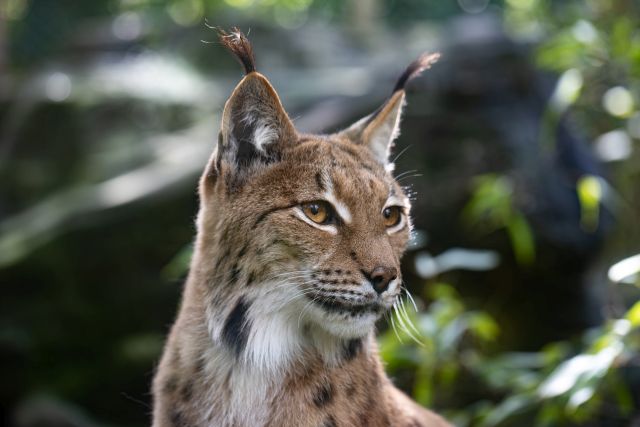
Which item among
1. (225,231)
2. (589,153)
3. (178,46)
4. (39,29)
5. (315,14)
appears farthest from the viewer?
(315,14)

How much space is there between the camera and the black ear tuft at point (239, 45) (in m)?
3.41

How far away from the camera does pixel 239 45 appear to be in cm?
347

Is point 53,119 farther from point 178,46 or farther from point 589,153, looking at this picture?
point 589,153

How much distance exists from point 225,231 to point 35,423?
5112mm

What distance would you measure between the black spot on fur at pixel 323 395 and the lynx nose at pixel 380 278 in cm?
55

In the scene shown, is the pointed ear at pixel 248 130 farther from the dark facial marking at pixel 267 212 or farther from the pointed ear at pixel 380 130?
the pointed ear at pixel 380 130

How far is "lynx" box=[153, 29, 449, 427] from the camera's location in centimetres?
355

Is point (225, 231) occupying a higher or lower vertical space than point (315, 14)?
higher

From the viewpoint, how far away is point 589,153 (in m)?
8.95

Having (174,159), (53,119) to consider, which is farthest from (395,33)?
(174,159)

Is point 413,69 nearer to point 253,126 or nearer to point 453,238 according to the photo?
point 253,126

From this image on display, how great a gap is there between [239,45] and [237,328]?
1.27 m

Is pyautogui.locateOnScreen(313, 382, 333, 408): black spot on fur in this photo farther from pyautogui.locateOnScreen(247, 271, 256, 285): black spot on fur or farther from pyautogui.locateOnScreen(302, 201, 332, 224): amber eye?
pyautogui.locateOnScreen(302, 201, 332, 224): amber eye

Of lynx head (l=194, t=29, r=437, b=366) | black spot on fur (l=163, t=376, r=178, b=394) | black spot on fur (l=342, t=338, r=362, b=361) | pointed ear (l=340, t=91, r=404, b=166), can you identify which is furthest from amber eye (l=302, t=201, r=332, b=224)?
black spot on fur (l=163, t=376, r=178, b=394)
